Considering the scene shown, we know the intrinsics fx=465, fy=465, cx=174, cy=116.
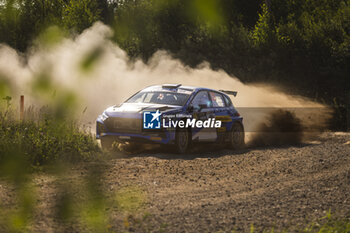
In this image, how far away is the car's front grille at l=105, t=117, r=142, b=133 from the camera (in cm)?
1018

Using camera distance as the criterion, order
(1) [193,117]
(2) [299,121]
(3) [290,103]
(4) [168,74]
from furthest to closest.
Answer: (4) [168,74], (3) [290,103], (2) [299,121], (1) [193,117]

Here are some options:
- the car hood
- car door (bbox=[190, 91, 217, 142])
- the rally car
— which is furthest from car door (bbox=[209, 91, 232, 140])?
the car hood

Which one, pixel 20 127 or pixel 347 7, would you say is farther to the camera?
pixel 347 7

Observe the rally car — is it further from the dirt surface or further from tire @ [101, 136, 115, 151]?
the dirt surface

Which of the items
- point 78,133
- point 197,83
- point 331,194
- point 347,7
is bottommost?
point 331,194

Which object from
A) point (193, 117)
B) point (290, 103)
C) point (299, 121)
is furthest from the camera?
point (290, 103)

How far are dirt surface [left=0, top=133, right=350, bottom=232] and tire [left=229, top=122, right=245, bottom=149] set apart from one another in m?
0.65

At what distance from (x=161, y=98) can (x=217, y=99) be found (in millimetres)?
1725

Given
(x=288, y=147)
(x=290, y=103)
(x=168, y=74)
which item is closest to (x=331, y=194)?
(x=288, y=147)

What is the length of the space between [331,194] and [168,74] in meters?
16.4

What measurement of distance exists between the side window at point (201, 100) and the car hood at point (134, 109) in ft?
2.25

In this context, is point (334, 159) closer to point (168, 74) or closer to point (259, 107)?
point (259, 107)

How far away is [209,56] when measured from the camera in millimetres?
24188

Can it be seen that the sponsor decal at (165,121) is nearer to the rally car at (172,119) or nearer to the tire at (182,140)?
the rally car at (172,119)
